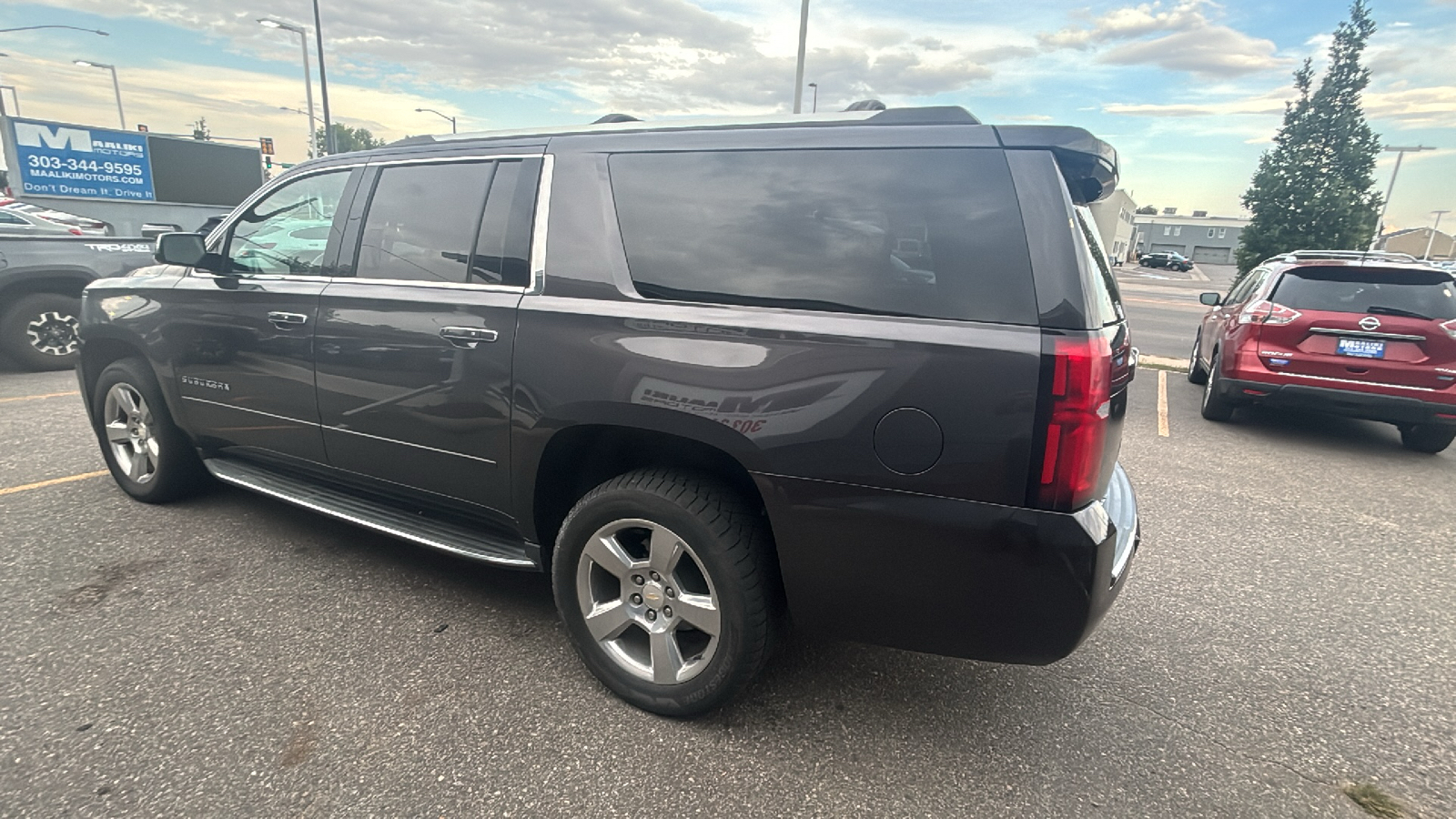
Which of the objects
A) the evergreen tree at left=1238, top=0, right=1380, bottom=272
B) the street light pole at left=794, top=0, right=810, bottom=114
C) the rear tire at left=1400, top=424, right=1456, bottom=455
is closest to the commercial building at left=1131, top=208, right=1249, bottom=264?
the evergreen tree at left=1238, top=0, right=1380, bottom=272

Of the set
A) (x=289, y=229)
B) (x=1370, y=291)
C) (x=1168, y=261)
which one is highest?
(x=289, y=229)

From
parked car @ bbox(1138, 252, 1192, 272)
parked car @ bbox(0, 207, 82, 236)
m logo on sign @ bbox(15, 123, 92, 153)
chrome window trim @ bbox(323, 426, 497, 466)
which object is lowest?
parked car @ bbox(1138, 252, 1192, 272)

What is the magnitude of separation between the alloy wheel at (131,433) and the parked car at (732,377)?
1.21 metres

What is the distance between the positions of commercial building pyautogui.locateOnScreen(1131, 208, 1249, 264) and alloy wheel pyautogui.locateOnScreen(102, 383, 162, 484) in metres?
95.1

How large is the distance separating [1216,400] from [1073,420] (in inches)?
235

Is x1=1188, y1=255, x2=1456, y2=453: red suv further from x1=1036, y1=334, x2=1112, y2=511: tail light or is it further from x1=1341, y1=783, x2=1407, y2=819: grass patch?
x1=1036, y1=334, x2=1112, y2=511: tail light

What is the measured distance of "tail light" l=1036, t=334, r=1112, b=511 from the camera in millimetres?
1870

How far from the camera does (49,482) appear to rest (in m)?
4.29

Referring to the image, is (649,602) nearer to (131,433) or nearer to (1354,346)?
(131,433)

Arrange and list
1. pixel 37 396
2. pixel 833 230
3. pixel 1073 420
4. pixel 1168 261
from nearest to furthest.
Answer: pixel 1073 420, pixel 833 230, pixel 37 396, pixel 1168 261

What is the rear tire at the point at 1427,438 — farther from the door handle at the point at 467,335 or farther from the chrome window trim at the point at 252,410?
the chrome window trim at the point at 252,410

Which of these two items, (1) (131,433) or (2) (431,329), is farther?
(1) (131,433)

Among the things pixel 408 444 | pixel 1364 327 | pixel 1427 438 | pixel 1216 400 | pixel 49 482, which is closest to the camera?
pixel 408 444

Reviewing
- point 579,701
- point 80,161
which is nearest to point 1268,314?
point 579,701
